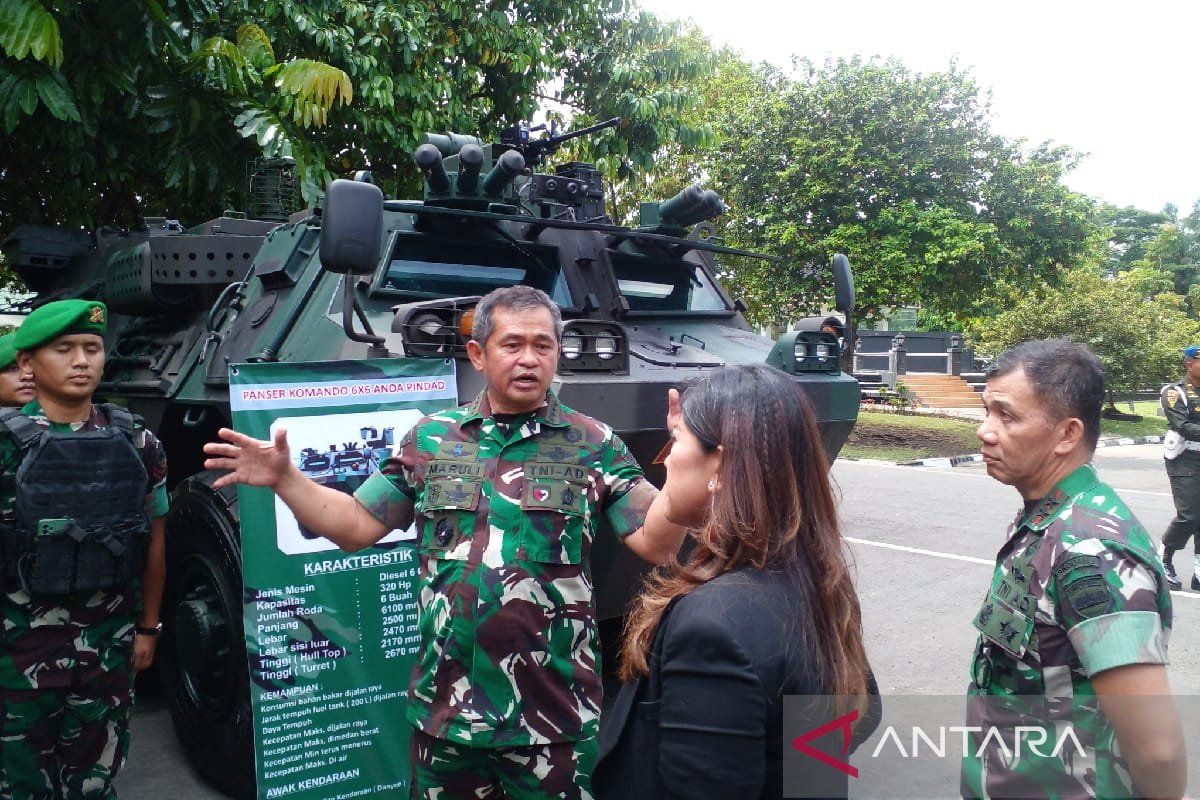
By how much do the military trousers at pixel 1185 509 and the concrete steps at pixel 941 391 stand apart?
16613 millimetres

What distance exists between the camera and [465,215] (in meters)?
4.14

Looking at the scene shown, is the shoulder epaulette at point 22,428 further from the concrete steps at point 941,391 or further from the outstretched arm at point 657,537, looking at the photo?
the concrete steps at point 941,391

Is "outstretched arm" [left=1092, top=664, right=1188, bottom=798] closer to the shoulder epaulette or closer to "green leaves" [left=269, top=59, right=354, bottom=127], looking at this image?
the shoulder epaulette

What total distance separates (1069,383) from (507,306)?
1294 millimetres

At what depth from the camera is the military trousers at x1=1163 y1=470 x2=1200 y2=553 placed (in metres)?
6.61

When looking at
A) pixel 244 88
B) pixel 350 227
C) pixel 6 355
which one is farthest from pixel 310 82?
pixel 350 227

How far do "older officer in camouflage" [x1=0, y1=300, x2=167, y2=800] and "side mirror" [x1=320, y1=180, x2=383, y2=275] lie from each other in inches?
28.3

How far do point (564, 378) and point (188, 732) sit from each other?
76.5 inches

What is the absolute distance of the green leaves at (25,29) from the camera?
4.82 metres

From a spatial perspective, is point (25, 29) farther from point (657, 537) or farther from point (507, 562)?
point (657, 537)

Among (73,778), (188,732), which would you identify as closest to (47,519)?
(73,778)

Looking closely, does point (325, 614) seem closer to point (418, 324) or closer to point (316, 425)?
point (316, 425)

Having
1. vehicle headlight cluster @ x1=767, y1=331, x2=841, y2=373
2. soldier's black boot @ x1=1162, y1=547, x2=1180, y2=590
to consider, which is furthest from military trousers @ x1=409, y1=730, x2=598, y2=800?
soldier's black boot @ x1=1162, y1=547, x2=1180, y2=590

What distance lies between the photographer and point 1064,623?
1.78 metres
